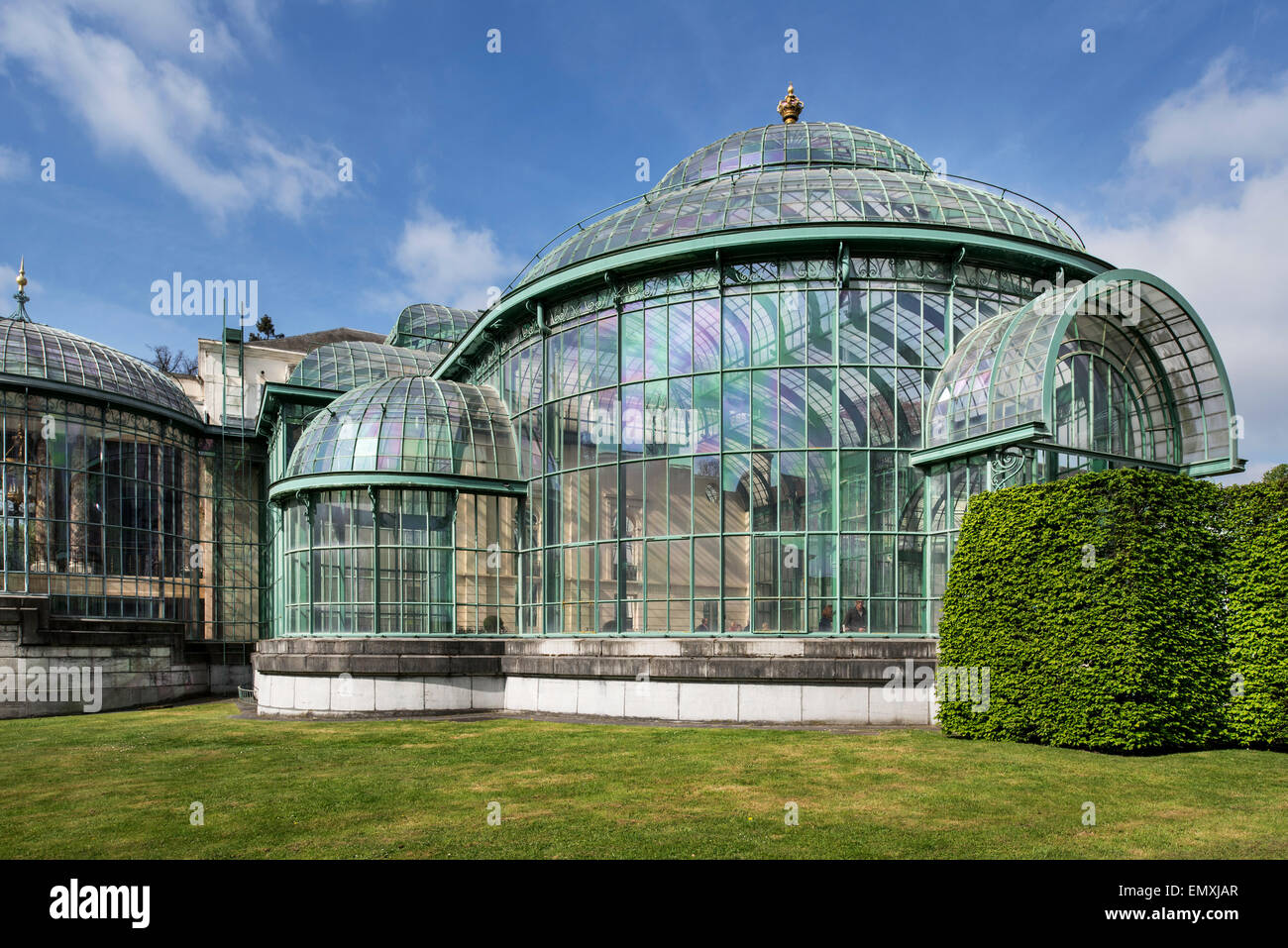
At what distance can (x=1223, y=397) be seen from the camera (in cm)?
2498

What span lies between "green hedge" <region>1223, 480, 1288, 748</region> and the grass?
806mm

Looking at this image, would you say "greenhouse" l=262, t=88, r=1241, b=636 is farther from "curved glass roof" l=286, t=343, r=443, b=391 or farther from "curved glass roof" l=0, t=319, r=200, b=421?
"curved glass roof" l=286, t=343, r=443, b=391

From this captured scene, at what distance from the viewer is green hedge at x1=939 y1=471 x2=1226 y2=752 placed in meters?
18.0

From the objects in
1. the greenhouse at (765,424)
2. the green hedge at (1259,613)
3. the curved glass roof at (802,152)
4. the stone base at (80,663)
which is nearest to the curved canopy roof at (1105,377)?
the greenhouse at (765,424)

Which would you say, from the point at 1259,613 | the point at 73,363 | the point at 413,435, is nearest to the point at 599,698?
the point at 413,435

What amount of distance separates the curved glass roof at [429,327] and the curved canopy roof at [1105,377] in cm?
3179

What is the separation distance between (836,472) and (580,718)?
9421 mm

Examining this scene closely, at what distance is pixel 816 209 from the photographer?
2652 cm

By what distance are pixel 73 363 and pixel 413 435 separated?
16151mm

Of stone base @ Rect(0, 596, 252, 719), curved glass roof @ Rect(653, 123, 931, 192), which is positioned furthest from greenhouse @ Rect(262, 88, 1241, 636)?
stone base @ Rect(0, 596, 252, 719)

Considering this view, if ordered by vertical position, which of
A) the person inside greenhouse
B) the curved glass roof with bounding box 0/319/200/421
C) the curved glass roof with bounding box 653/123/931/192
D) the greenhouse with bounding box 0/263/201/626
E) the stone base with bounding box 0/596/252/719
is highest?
the curved glass roof with bounding box 653/123/931/192
